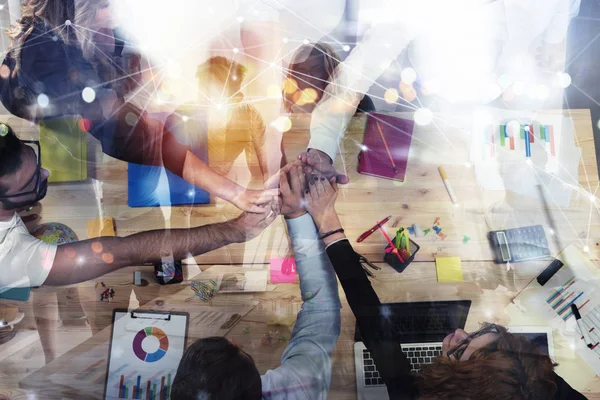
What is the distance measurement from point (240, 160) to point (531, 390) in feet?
3.32

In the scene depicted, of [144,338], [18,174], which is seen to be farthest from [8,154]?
[144,338]

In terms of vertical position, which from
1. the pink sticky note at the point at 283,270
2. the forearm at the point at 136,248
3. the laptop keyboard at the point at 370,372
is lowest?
the laptop keyboard at the point at 370,372

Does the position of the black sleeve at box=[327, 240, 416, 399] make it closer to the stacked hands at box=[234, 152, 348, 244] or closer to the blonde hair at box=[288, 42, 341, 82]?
the stacked hands at box=[234, 152, 348, 244]

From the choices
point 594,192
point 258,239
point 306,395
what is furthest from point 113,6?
point 594,192

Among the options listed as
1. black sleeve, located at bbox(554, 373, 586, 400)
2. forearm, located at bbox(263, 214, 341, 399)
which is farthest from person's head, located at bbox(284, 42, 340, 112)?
black sleeve, located at bbox(554, 373, 586, 400)

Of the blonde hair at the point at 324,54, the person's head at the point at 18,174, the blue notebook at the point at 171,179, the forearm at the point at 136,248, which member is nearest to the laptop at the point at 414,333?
the forearm at the point at 136,248

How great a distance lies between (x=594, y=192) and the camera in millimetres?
1127

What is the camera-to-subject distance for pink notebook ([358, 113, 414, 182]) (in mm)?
1137

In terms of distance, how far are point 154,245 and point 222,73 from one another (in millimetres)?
584

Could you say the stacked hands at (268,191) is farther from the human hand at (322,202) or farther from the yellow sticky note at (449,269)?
the yellow sticky note at (449,269)

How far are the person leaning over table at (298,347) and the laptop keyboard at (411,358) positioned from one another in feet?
0.35

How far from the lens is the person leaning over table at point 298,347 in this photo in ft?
3.16

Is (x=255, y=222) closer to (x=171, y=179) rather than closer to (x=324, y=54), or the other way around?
(x=171, y=179)

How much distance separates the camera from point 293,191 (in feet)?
3.70
